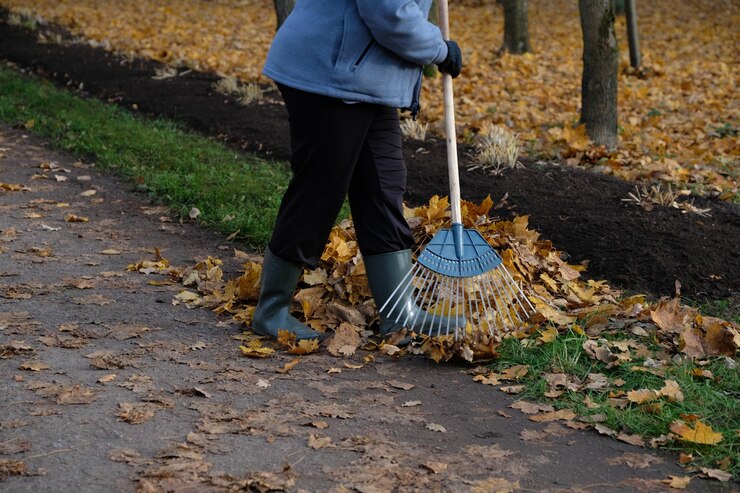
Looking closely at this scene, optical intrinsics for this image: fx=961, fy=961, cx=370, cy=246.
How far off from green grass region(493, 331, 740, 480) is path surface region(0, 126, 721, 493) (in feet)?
0.43

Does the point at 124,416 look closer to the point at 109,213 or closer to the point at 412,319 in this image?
the point at 412,319

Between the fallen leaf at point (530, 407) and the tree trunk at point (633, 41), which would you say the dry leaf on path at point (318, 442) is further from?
the tree trunk at point (633, 41)

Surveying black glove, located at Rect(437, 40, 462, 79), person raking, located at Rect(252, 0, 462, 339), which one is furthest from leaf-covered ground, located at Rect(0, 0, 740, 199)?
person raking, located at Rect(252, 0, 462, 339)

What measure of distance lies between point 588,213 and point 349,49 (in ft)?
8.22

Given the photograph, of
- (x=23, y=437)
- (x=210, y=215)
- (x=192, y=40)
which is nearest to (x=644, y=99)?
(x=210, y=215)

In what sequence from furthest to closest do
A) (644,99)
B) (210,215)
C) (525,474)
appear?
(644,99)
(210,215)
(525,474)

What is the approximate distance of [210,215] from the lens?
248 inches

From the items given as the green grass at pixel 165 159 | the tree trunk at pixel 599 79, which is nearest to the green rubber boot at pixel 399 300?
the green grass at pixel 165 159

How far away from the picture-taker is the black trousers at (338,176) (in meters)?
3.93

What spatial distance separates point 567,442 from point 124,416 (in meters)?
1.55

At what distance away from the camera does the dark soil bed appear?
16.9 ft

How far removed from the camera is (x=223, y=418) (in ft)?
11.3

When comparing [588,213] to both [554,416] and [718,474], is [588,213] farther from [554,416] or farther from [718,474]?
[718,474]

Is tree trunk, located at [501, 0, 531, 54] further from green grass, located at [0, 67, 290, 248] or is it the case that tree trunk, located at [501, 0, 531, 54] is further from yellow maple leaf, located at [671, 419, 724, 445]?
yellow maple leaf, located at [671, 419, 724, 445]
